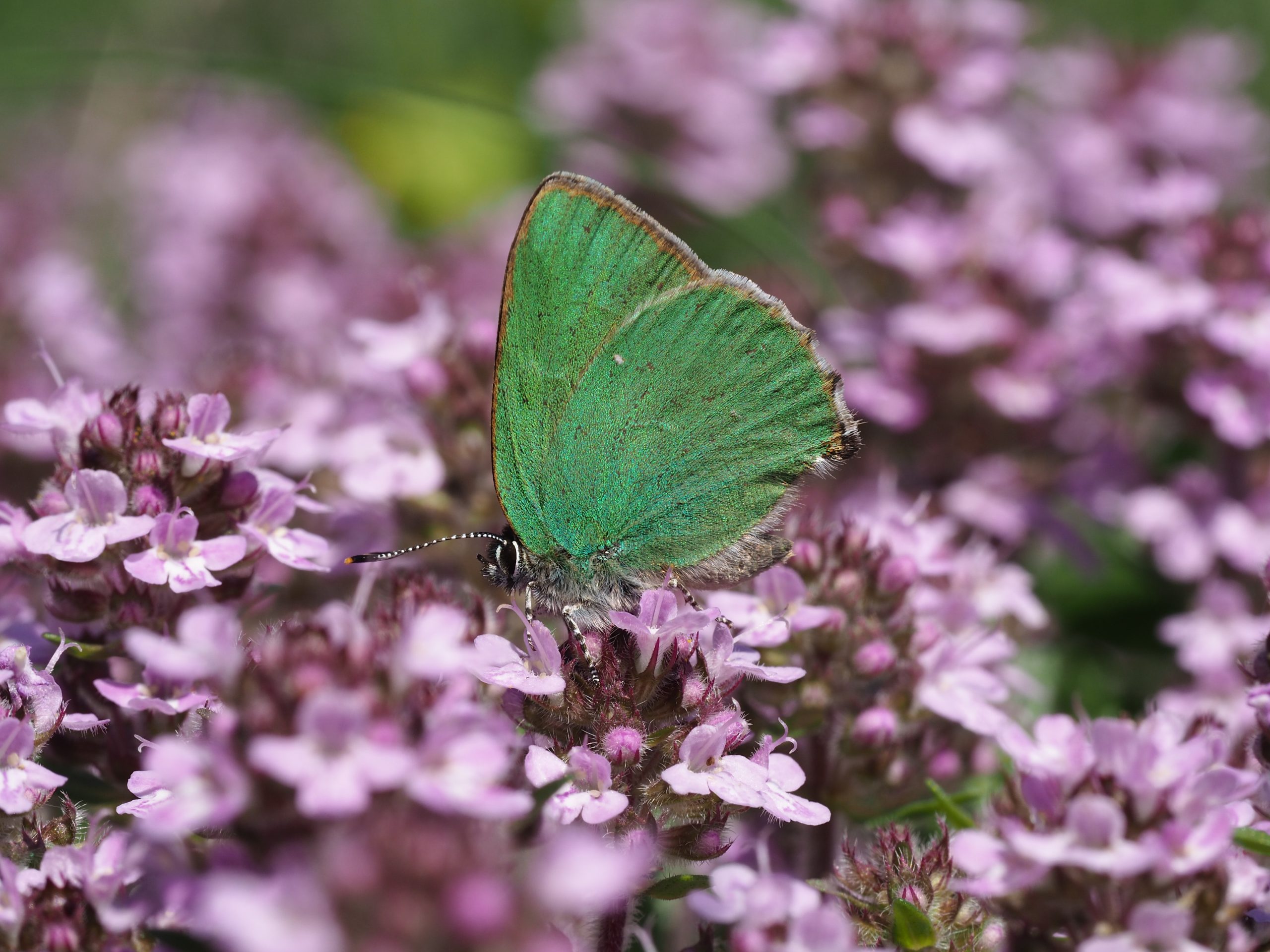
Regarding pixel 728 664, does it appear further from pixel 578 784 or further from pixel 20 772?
pixel 20 772

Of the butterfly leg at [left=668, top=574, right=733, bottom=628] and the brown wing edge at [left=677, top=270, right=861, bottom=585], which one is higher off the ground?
the brown wing edge at [left=677, top=270, right=861, bottom=585]

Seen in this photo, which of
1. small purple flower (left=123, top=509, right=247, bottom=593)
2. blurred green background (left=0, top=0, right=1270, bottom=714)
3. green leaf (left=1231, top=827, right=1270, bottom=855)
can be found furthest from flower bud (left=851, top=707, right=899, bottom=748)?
blurred green background (left=0, top=0, right=1270, bottom=714)

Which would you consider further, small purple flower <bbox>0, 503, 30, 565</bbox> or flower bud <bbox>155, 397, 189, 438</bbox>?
flower bud <bbox>155, 397, 189, 438</bbox>

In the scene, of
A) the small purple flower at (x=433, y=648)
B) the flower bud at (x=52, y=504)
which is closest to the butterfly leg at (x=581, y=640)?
the small purple flower at (x=433, y=648)

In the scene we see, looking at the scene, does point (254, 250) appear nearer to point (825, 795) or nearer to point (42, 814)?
point (42, 814)

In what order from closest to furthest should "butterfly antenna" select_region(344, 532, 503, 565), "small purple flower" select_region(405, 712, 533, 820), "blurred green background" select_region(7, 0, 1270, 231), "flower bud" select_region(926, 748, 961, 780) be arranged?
"small purple flower" select_region(405, 712, 533, 820) → "butterfly antenna" select_region(344, 532, 503, 565) → "flower bud" select_region(926, 748, 961, 780) → "blurred green background" select_region(7, 0, 1270, 231)

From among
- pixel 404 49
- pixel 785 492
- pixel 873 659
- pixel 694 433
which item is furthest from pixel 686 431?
pixel 404 49

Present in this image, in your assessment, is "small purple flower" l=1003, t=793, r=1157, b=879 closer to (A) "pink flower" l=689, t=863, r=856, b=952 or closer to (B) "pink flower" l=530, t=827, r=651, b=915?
(A) "pink flower" l=689, t=863, r=856, b=952

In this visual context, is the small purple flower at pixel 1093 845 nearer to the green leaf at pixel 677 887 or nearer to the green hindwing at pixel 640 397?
the green leaf at pixel 677 887
